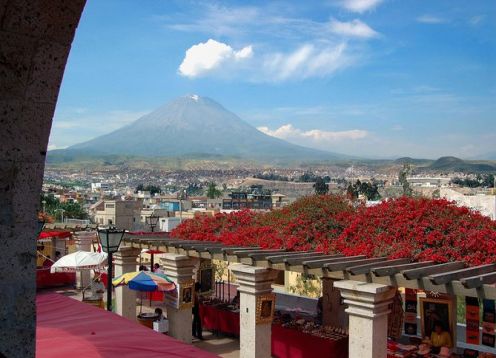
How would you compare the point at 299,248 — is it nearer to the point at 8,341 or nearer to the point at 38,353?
the point at 38,353

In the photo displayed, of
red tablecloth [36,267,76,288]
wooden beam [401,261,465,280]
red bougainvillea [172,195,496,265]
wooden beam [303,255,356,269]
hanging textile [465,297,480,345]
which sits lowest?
red tablecloth [36,267,76,288]

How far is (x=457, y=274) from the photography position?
261 inches

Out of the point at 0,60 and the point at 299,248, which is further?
the point at 299,248

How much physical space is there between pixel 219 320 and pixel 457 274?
25.6 ft

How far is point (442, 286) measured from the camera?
646 cm

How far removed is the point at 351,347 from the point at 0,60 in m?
6.45

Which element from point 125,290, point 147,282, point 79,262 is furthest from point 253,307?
point 79,262

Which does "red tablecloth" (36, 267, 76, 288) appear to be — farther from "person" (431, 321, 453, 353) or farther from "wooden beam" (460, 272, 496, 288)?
"wooden beam" (460, 272, 496, 288)

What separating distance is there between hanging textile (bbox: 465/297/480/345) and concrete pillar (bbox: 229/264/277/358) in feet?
11.9

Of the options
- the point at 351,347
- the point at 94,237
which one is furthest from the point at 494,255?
the point at 94,237

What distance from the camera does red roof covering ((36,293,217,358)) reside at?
17.3ft

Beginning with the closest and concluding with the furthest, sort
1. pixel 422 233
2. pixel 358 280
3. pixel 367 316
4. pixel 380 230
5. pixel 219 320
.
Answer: pixel 367 316 → pixel 358 280 → pixel 422 233 → pixel 380 230 → pixel 219 320

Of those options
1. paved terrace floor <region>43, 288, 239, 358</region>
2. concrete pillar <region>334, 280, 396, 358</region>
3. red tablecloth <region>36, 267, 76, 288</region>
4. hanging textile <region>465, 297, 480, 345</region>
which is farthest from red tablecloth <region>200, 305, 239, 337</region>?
red tablecloth <region>36, 267, 76, 288</region>

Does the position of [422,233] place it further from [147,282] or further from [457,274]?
[147,282]
